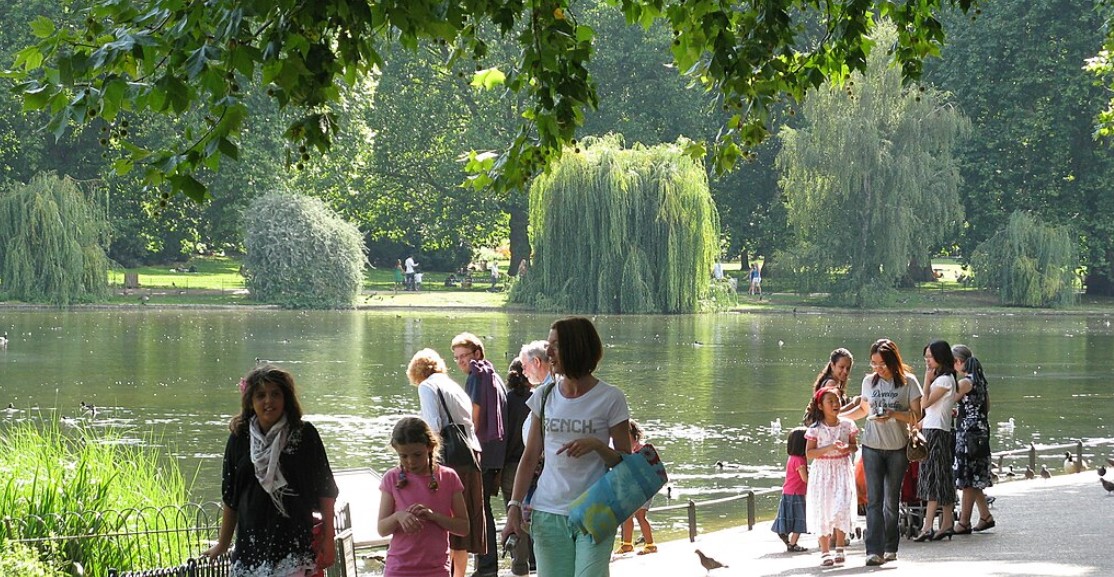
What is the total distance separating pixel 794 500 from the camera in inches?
470

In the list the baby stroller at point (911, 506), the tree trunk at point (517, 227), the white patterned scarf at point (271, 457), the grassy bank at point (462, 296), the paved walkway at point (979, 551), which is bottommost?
the paved walkway at point (979, 551)

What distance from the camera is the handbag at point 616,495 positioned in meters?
6.55

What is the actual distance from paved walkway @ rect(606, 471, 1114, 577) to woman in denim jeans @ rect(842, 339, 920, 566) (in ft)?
0.61

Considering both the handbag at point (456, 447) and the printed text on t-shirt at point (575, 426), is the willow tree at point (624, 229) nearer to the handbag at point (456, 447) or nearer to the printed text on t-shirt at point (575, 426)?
the handbag at point (456, 447)

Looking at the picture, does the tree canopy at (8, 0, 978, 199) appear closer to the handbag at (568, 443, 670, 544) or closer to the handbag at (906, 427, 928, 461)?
the handbag at (568, 443, 670, 544)

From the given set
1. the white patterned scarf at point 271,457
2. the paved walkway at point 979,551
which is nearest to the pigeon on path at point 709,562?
the paved walkway at point 979,551

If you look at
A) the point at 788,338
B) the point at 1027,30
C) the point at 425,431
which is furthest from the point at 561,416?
the point at 1027,30

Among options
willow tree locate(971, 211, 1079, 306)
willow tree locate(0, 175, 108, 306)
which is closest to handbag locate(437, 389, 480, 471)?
willow tree locate(0, 175, 108, 306)

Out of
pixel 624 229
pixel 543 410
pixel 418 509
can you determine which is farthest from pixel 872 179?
pixel 543 410

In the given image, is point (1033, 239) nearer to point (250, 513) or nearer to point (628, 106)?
point (628, 106)

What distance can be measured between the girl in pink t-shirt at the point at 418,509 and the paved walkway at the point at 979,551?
11.3 feet

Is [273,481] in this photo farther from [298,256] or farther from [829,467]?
[298,256]

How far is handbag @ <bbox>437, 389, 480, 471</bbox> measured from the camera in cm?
903

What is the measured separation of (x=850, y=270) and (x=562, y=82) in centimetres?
4674
